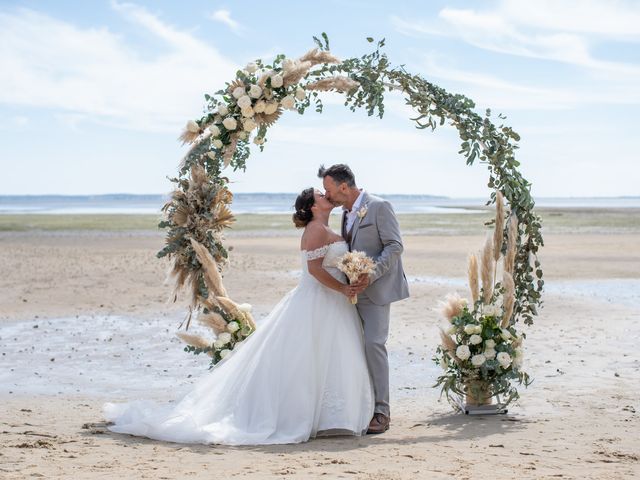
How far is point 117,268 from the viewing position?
22438mm

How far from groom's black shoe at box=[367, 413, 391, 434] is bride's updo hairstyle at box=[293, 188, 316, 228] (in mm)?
1994

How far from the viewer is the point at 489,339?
8312mm

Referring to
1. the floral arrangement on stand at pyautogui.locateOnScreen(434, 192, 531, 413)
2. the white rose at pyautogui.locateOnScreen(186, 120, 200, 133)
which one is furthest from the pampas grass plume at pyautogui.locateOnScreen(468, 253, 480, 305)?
the white rose at pyautogui.locateOnScreen(186, 120, 200, 133)

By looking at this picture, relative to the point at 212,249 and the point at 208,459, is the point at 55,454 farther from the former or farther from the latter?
the point at 212,249

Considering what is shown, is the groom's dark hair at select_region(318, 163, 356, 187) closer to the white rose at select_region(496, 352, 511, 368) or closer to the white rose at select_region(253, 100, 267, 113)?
the white rose at select_region(253, 100, 267, 113)

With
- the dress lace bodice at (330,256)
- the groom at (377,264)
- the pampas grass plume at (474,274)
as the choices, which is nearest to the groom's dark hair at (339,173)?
the groom at (377,264)

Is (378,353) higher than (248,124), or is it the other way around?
(248,124)

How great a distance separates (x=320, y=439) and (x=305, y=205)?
2208mm

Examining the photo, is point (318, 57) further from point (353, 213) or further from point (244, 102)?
point (353, 213)

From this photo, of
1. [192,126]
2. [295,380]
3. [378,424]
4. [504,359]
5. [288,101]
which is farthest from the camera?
[192,126]

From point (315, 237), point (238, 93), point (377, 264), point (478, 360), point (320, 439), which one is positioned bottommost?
point (320, 439)

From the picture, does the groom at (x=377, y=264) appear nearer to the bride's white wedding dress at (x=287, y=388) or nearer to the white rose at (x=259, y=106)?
the bride's white wedding dress at (x=287, y=388)

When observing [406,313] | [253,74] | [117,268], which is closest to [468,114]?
[253,74]

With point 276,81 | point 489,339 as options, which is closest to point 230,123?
point 276,81
